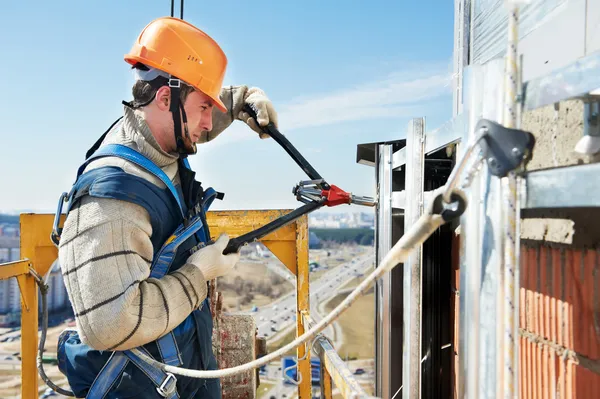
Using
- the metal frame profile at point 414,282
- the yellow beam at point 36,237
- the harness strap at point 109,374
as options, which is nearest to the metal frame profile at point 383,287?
the metal frame profile at point 414,282

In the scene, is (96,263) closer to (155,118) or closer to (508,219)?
(155,118)

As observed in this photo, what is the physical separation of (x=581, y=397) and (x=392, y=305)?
1483 millimetres

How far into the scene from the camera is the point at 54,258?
4102 mm

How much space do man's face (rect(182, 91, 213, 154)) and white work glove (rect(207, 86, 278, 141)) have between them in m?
0.94

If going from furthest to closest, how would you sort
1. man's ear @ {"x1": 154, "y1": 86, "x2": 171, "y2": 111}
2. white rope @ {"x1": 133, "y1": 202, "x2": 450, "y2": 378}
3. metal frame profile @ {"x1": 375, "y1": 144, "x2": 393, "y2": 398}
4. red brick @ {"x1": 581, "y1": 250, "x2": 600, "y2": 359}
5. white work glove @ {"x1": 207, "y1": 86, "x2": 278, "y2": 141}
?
white work glove @ {"x1": 207, "y1": 86, "x2": 278, "y2": 141} < metal frame profile @ {"x1": 375, "y1": 144, "x2": 393, "y2": 398} < man's ear @ {"x1": 154, "y1": 86, "x2": 171, "y2": 111} < red brick @ {"x1": 581, "y1": 250, "x2": 600, "y2": 359} < white rope @ {"x1": 133, "y1": 202, "x2": 450, "y2": 378}

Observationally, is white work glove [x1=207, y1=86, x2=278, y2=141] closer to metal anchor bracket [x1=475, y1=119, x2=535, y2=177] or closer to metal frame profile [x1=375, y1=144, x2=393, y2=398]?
metal frame profile [x1=375, y1=144, x2=393, y2=398]

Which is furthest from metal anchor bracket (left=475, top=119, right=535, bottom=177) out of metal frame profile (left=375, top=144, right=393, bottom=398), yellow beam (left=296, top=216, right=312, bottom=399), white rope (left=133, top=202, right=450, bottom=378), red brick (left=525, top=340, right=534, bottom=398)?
yellow beam (left=296, top=216, right=312, bottom=399)

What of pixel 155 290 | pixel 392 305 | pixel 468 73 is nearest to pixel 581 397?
pixel 468 73

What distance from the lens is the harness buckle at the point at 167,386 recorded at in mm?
2408

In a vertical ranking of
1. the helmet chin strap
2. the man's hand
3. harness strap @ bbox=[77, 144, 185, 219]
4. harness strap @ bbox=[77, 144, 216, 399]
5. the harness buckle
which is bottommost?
the harness buckle

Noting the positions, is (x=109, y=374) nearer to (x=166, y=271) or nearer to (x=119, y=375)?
(x=119, y=375)

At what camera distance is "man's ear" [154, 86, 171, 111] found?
8.52ft

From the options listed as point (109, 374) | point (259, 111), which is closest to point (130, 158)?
point (109, 374)

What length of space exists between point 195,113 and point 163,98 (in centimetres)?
19
